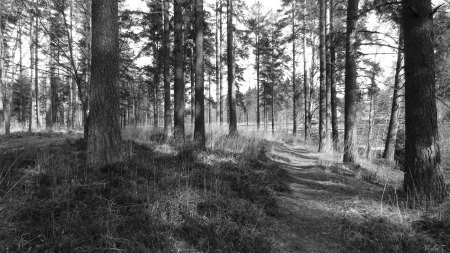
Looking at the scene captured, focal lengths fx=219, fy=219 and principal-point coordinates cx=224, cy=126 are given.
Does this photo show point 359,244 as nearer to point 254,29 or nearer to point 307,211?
point 307,211

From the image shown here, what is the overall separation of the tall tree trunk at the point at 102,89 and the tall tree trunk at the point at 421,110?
5258 mm

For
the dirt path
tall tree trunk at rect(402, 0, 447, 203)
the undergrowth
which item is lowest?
the dirt path

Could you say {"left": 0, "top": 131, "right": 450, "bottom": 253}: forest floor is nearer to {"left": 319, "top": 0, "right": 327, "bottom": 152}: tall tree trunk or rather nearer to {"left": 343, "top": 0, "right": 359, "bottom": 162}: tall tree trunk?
{"left": 343, "top": 0, "right": 359, "bottom": 162}: tall tree trunk

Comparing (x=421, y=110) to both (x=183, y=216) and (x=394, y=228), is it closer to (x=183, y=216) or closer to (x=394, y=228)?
(x=394, y=228)

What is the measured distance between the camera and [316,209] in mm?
3854

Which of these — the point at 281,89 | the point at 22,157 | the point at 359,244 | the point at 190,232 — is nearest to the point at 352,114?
the point at 359,244

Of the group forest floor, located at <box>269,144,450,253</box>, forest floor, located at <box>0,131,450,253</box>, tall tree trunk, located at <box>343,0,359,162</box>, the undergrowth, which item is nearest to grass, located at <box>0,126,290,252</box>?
forest floor, located at <box>0,131,450,253</box>

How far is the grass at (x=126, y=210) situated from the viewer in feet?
7.20

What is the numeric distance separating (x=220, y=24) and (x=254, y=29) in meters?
4.01

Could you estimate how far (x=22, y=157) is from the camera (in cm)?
435

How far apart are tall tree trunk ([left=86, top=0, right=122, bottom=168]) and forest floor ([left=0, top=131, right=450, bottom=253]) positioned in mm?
353

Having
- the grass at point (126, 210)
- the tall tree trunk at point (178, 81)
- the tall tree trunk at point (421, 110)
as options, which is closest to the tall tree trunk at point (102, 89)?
the grass at point (126, 210)

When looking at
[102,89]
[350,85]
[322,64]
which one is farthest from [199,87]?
[322,64]

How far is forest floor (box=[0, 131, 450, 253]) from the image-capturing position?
2285 mm
